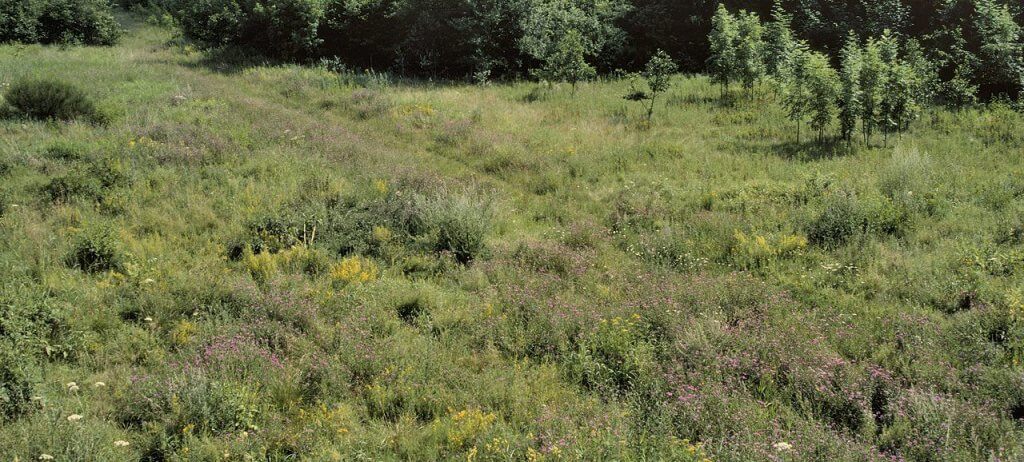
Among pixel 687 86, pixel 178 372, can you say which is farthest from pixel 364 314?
pixel 687 86

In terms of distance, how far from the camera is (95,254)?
7598mm

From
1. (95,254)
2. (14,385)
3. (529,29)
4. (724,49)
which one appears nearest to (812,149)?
(724,49)

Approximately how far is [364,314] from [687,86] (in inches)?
641

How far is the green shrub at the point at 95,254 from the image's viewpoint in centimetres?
752

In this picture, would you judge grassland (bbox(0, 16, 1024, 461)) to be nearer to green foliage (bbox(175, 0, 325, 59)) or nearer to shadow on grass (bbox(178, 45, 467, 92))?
shadow on grass (bbox(178, 45, 467, 92))

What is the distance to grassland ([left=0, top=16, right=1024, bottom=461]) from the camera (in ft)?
15.6

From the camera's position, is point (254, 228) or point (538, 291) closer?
point (538, 291)

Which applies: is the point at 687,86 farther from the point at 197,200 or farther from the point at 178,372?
the point at 178,372

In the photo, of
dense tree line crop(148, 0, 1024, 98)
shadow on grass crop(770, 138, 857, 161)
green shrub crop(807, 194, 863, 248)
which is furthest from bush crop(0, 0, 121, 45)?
green shrub crop(807, 194, 863, 248)

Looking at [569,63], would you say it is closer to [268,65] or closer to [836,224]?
[268,65]

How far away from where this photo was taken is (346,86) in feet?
65.4

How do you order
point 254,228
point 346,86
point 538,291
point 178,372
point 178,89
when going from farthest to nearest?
point 346,86
point 178,89
point 254,228
point 538,291
point 178,372

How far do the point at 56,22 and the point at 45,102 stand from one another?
69.6 feet

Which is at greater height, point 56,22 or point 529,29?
point 56,22
